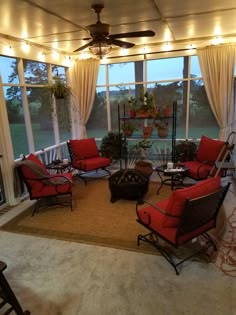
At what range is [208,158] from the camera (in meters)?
4.64

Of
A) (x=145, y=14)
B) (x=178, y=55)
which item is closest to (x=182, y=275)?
(x=145, y=14)

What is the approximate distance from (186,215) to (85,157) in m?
3.55

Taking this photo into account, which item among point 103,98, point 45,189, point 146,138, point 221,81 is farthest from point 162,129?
point 45,189

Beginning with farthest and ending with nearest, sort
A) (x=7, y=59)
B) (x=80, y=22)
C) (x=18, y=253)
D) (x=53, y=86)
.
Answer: (x=53, y=86)
(x=7, y=59)
(x=80, y=22)
(x=18, y=253)

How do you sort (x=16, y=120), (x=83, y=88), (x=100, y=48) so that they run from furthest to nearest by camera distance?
(x=83, y=88)
(x=16, y=120)
(x=100, y=48)

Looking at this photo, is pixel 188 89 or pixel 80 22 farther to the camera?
pixel 188 89

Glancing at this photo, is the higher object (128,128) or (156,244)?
(128,128)

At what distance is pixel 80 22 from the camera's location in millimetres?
3412

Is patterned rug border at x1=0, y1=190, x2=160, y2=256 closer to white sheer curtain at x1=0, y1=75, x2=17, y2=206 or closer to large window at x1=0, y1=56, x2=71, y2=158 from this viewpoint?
white sheer curtain at x1=0, y1=75, x2=17, y2=206

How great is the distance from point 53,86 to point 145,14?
8.05ft

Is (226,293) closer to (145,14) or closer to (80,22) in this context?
(145,14)

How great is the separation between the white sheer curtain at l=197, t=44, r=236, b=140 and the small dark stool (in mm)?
2237

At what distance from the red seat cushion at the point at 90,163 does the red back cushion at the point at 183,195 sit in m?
2.85

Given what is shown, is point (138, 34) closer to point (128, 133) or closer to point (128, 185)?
point (128, 185)
